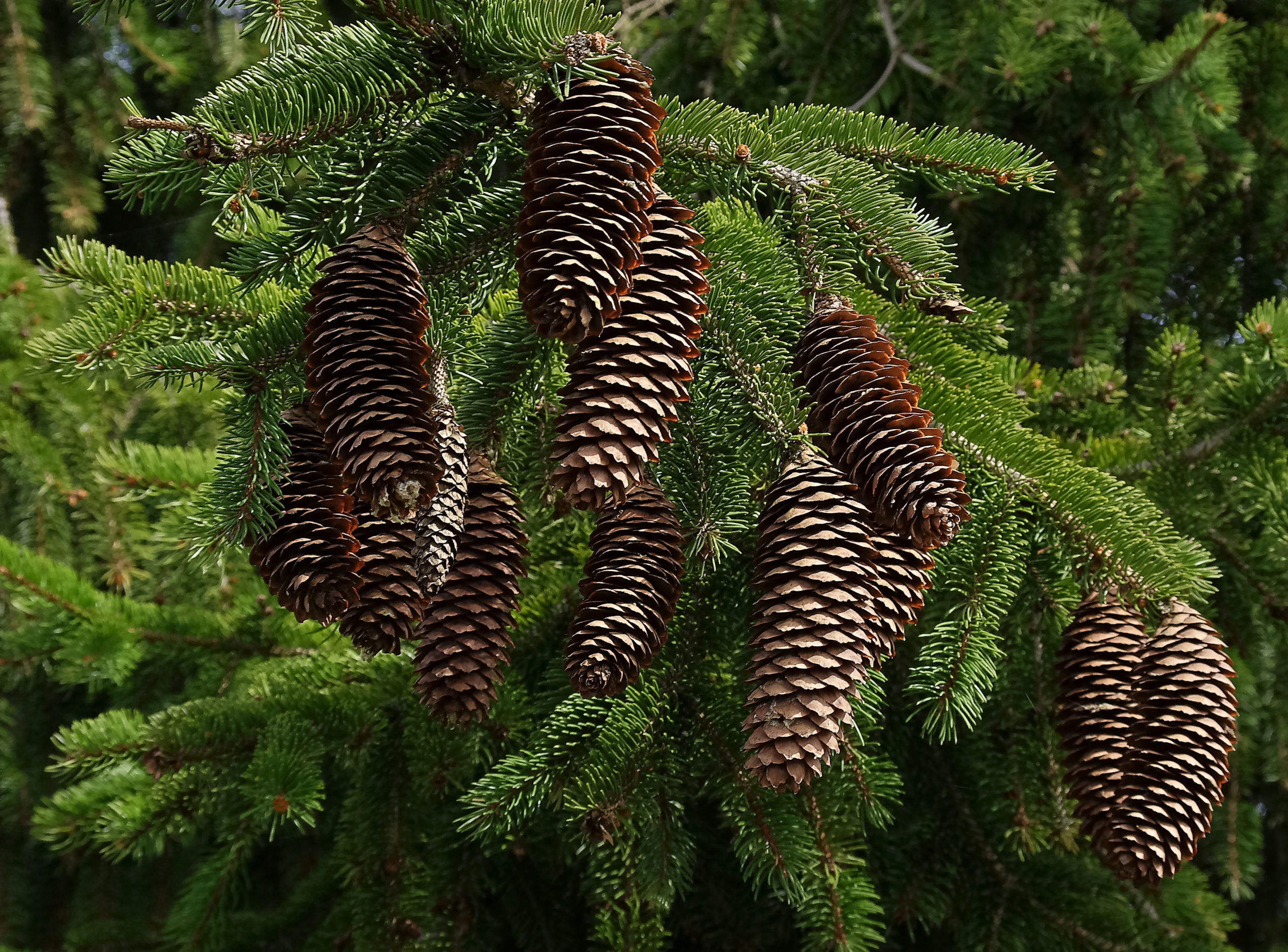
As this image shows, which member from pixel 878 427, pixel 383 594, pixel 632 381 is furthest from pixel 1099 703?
pixel 383 594

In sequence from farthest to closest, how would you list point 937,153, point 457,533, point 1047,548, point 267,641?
point 267,641, point 1047,548, point 937,153, point 457,533

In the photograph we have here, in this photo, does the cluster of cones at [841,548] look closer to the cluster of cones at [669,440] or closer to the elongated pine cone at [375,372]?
the cluster of cones at [669,440]

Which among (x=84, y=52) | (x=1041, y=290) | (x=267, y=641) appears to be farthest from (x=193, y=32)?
(x=1041, y=290)

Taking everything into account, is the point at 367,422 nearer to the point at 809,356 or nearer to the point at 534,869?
the point at 809,356

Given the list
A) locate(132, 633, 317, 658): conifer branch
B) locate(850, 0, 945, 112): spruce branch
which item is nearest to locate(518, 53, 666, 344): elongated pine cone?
locate(132, 633, 317, 658): conifer branch

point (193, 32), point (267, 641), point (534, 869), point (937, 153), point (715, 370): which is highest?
point (937, 153)

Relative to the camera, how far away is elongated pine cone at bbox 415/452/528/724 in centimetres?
110

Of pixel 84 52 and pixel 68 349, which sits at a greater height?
pixel 68 349

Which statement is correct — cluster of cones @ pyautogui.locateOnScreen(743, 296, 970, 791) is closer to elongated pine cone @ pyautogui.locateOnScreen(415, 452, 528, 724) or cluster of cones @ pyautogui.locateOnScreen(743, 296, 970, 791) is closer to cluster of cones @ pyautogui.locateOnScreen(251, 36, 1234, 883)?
cluster of cones @ pyautogui.locateOnScreen(251, 36, 1234, 883)

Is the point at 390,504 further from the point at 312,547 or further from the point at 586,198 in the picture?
the point at 586,198

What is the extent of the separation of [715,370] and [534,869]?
4.83ft

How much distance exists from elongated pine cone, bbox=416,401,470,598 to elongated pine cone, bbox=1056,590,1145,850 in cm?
78

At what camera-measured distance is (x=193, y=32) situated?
3197 mm

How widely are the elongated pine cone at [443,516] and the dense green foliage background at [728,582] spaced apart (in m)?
0.13
